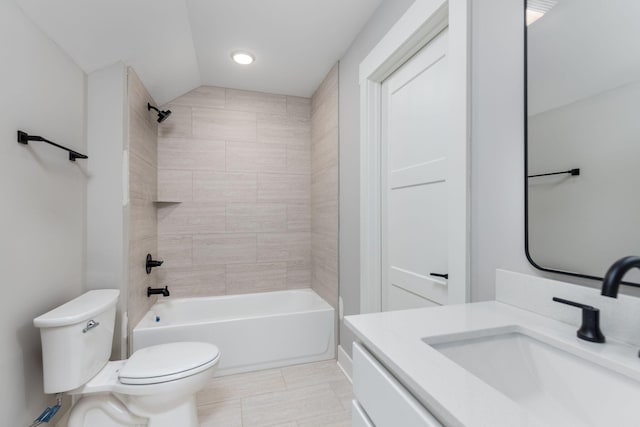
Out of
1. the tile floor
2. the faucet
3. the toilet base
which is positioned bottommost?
the tile floor

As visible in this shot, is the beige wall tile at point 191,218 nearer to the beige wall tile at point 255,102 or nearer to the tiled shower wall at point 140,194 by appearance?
the tiled shower wall at point 140,194

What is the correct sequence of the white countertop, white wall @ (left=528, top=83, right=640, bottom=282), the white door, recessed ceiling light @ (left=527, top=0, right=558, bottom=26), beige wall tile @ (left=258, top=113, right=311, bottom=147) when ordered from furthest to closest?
beige wall tile @ (left=258, top=113, right=311, bottom=147), the white door, recessed ceiling light @ (left=527, top=0, right=558, bottom=26), white wall @ (left=528, top=83, right=640, bottom=282), the white countertop

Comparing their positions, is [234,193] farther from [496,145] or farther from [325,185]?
[496,145]

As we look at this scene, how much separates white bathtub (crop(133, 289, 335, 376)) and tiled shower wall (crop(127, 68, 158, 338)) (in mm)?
155

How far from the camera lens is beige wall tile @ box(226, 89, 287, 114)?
9.69 feet

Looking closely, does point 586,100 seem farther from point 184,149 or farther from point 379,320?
point 184,149

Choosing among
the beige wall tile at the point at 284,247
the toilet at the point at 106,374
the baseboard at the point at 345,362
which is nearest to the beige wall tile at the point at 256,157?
the beige wall tile at the point at 284,247

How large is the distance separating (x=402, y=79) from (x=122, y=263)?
2077 millimetres

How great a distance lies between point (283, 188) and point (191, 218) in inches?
37.2

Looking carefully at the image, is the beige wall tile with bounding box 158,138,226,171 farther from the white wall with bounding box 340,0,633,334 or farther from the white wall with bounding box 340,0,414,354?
the white wall with bounding box 340,0,633,334

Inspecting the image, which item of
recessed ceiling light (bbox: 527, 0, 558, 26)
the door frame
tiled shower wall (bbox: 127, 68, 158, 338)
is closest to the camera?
recessed ceiling light (bbox: 527, 0, 558, 26)

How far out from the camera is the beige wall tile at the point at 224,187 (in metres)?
2.86

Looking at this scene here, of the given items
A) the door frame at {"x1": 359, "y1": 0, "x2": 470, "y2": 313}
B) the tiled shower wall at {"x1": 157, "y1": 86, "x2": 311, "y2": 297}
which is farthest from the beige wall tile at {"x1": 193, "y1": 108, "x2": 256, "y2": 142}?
the door frame at {"x1": 359, "y1": 0, "x2": 470, "y2": 313}

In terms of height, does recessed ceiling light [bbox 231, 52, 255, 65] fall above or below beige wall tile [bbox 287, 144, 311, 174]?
above
